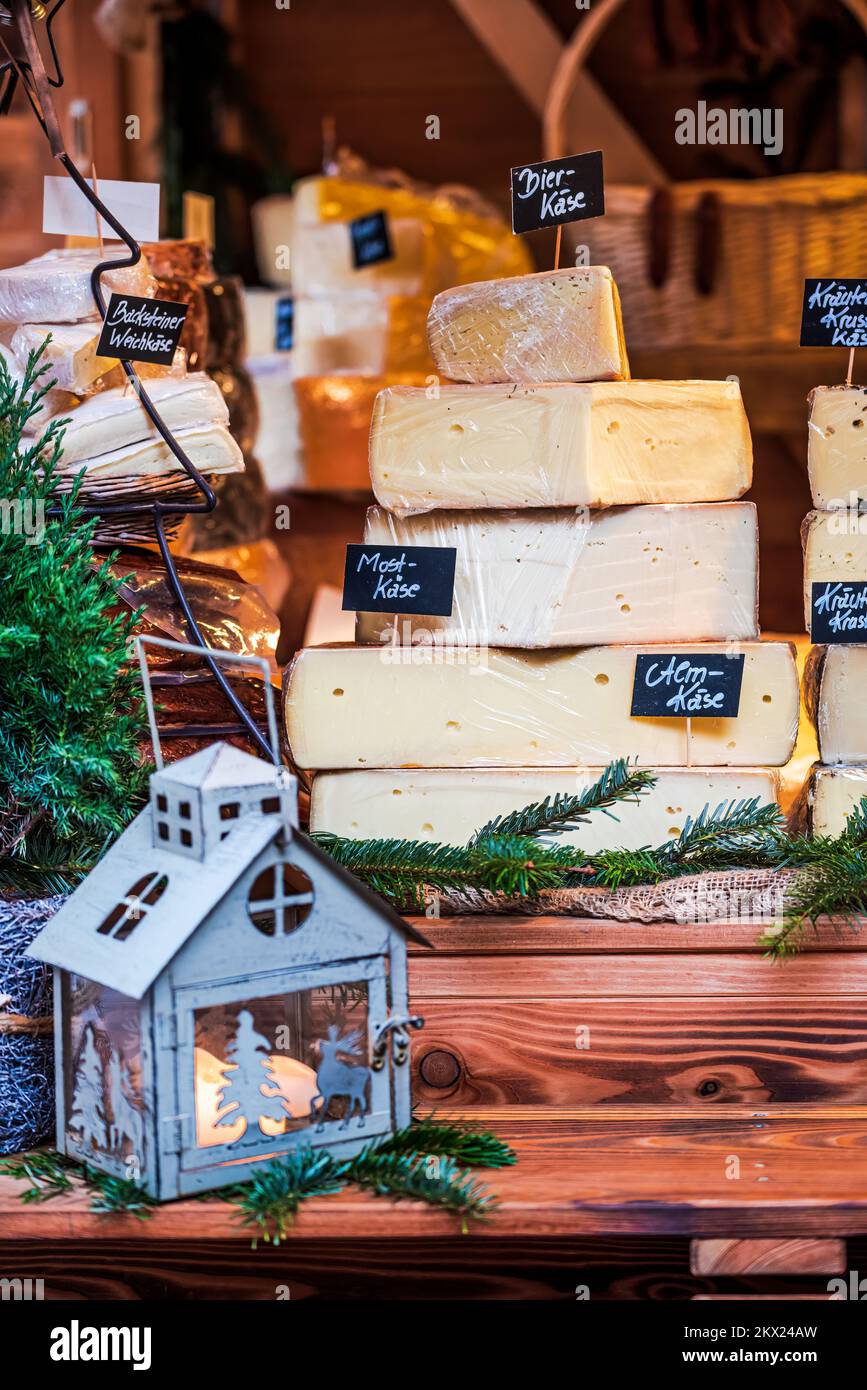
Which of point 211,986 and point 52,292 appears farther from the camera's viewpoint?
point 52,292

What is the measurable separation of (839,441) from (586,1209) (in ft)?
2.68

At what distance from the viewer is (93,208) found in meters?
1.46

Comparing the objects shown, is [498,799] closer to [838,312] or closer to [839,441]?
[839,441]

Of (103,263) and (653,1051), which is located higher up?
(103,263)

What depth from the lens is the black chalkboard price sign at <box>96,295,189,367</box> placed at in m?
1.40

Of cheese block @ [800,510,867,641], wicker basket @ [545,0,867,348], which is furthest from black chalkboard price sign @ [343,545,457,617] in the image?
wicker basket @ [545,0,867,348]

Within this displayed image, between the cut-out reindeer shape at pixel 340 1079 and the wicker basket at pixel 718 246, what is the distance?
6.02 feet

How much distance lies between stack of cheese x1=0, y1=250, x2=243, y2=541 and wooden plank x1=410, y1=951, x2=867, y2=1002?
0.56m

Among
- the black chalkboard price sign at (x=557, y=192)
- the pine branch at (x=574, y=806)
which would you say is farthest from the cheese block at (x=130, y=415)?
the pine branch at (x=574, y=806)

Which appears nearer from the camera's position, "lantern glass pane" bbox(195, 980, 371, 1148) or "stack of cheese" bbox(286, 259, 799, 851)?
"lantern glass pane" bbox(195, 980, 371, 1148)

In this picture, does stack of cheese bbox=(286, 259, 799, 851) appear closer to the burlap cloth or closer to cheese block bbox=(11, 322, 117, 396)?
the burlap cloth

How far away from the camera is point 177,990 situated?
3.44 ft

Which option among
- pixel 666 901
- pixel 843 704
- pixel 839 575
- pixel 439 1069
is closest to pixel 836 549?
pixel 839 575

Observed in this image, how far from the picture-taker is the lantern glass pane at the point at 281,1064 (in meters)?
1.09
